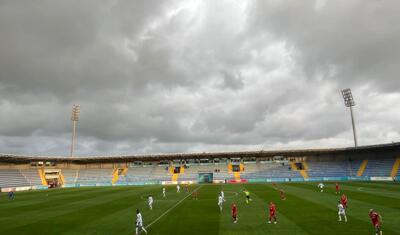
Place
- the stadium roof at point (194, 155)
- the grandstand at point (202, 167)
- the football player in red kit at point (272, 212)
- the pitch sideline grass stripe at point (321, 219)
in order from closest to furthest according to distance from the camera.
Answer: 1. the pitch sideline grass stripe at point (321, 219)
2. the football player in red kit at point (272, 212)
3. the grandstand at point (202, 167)
4. the stadium roof at point (194, 155)

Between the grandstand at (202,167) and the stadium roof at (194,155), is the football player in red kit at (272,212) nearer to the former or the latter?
the grandstand at (202,167)

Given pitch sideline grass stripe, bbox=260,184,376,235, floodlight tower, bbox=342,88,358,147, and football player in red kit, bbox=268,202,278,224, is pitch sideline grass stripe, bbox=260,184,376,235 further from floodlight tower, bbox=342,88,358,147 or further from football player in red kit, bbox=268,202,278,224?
floodlight tower, bbox=342,88,358,147

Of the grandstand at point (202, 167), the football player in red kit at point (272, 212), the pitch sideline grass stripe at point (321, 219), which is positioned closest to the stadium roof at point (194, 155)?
the grandstand at point (202, 167)

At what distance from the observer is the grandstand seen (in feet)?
266

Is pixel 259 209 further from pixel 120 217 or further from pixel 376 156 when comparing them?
pixel 376 156

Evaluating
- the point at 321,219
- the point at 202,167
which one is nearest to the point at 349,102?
the point at 202,167

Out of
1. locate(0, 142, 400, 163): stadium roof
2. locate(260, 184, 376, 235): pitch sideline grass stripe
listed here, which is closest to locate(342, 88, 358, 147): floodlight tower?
locate(0, 142, 400, 163): stadium roof

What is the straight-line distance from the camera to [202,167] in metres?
97.6

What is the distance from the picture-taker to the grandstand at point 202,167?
80.9 m

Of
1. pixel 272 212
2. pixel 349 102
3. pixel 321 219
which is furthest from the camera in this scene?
pixel 349 102

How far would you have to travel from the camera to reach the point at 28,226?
79.7 ft

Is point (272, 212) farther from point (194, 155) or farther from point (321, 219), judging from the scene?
point (194, 155)

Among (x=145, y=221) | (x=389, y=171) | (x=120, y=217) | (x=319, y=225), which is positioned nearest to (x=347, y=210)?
(x=319, y=225)

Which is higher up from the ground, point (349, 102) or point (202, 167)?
point (349, 102)
